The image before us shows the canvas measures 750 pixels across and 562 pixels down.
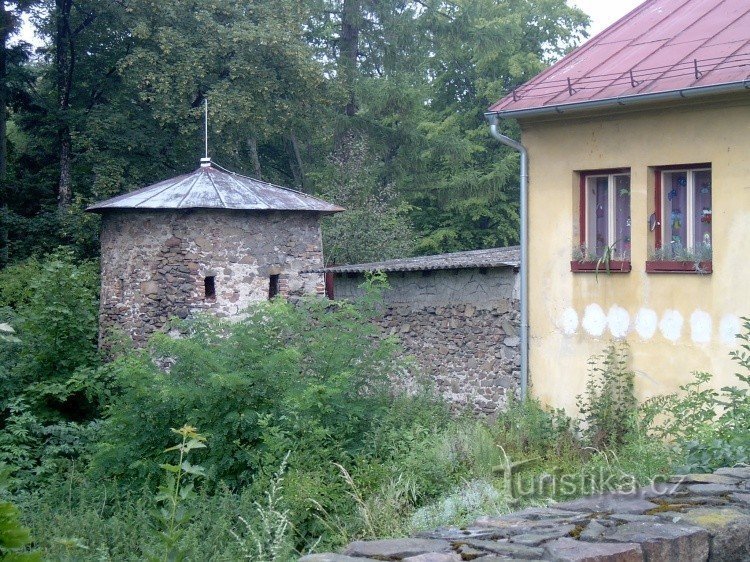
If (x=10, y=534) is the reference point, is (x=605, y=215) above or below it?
above

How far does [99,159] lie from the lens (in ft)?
70.8

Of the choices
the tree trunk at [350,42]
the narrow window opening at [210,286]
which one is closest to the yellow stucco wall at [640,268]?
the narrow window opening at [210,286]

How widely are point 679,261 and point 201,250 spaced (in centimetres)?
839

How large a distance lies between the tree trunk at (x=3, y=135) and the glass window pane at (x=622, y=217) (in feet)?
51.6

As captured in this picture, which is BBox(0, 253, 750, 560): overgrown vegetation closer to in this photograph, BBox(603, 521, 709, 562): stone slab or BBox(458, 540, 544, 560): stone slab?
BBox(603, 521, 709, 562): stone slab

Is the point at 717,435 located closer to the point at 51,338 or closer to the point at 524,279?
the point at 524,279

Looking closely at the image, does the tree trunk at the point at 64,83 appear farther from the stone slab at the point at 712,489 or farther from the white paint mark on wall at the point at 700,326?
the stone slab at the point at 712,489

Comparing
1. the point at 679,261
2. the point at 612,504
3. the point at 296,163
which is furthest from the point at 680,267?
the point at 296,163

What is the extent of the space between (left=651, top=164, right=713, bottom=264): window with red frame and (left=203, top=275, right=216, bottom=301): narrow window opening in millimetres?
8000

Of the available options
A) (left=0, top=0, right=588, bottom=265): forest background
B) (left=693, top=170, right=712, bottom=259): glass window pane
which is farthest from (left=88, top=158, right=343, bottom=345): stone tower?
(left=693, top=170, right=712, bottom=259): glass window pane

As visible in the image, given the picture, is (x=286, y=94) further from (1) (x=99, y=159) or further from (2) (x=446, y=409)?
(2) (x=446, y=409)

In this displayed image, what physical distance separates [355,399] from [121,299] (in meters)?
6.70

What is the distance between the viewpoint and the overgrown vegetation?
8.62m

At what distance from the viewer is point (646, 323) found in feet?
34.9
